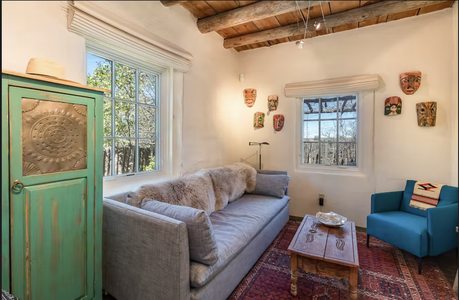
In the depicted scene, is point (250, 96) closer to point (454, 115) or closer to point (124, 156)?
point (124, 156)

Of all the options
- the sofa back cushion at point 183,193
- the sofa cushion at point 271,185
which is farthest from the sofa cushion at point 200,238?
the sofa cushion at point 271,185

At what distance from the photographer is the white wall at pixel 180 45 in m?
1.08

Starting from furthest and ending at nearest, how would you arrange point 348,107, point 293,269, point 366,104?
point 348,107
point 366,104
point 293,269

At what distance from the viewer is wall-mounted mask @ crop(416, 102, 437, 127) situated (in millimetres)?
2344

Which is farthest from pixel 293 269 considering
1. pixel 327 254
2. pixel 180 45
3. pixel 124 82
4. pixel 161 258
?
pixel 180 45

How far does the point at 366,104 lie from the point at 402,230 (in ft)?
4.88

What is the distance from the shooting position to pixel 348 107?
2912 millimetres

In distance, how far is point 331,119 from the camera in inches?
119

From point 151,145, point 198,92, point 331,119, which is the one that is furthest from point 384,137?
point 151,145

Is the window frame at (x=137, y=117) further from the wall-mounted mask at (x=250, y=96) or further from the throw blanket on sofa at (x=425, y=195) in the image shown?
the throw blanket on sofa at (x=425, y=195)

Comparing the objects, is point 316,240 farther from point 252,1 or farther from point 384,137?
point 252,1

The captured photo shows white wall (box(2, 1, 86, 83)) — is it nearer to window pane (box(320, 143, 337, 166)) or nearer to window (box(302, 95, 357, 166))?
window (box(302, 95, 357, 166))

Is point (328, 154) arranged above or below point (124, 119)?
below

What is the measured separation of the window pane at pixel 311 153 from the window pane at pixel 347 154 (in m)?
0.28
